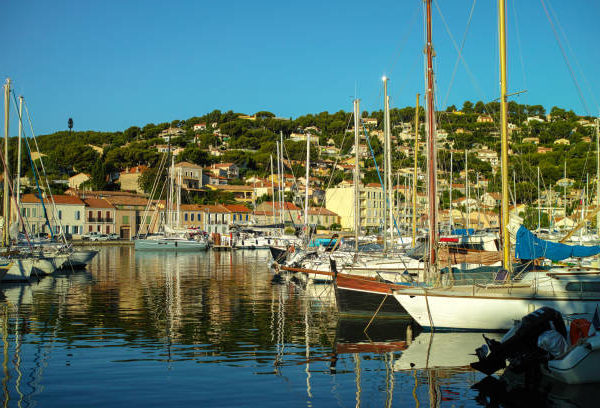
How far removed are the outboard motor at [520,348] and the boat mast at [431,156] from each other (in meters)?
6.12

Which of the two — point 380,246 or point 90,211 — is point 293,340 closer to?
point 380,246

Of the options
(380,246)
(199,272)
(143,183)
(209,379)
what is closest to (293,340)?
(209,379)

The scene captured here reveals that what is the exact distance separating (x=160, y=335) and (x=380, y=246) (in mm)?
22756

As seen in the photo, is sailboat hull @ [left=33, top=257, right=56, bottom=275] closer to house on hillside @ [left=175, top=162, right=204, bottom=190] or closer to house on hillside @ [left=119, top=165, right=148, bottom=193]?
house on hillside @ [left=175, top=162, right=204, bottom=190]

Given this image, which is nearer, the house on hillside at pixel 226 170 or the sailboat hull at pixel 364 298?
the sailboat hull at pixel 364 298

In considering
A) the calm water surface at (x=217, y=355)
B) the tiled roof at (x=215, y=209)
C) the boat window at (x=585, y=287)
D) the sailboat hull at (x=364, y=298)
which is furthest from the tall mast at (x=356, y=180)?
the tiled roof at (x=215, y=209)

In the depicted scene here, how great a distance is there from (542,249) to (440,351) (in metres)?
6.64

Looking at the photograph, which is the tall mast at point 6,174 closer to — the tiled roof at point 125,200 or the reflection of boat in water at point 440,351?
the reflection of boat in water at point 440,351

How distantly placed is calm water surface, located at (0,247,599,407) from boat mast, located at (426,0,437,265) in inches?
122

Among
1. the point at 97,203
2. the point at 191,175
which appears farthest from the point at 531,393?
the point at 191,175

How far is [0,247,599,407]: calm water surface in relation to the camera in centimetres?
1207

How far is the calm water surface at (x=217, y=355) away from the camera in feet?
39.6

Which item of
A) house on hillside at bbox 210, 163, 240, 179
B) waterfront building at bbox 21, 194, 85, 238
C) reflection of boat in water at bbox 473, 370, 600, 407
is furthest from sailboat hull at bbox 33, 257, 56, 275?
house on hillside at bbox 210, 163, 240, 179

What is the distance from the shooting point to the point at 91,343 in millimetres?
17078
